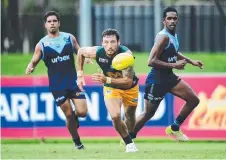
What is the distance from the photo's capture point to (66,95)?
17562 mm

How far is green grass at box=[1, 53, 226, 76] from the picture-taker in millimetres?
25922

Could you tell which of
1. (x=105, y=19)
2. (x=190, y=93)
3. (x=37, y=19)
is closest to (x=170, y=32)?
(x=190, y=93)

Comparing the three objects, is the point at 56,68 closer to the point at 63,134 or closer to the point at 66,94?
the point at 66,94

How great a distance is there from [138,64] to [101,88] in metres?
5.01

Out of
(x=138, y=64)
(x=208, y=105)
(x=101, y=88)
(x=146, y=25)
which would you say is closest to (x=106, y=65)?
(x=101, y=88)

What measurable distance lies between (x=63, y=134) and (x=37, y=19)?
8.99 m

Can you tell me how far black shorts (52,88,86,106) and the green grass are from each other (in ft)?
25.8

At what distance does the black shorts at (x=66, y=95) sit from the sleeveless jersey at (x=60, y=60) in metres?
0.07

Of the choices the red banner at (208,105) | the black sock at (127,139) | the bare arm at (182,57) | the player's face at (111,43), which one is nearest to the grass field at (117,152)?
the black sock at (127,139)

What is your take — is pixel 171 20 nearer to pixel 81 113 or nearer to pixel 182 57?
pixel 182 57

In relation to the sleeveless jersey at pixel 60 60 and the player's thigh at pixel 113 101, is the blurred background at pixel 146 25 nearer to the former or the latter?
the sleeveless jersey at pixel 60 60

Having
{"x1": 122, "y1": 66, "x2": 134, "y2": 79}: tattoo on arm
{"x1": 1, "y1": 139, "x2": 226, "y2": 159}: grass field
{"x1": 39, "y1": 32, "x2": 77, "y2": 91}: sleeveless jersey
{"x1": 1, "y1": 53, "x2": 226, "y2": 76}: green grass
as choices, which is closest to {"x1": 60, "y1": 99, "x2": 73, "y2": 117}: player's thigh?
{"x1": 39, "y1": 32, "x2": 77, "y2": 91}: sleeveless jersey

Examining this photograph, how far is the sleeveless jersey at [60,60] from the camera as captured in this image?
17.5 m

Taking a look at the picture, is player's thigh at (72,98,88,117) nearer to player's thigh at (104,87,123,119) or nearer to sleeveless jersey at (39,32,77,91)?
sleeveless jersey at (39,32,77,91)
